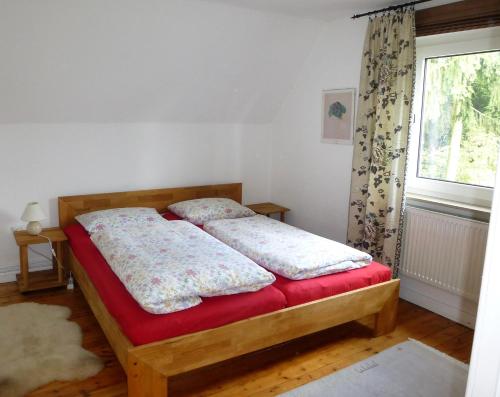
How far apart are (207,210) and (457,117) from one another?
6.96 ft

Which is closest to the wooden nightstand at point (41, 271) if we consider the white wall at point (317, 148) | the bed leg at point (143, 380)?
the bed leg at point (143, 380)

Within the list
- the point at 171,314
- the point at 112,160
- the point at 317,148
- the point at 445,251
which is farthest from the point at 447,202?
the point at 112,160

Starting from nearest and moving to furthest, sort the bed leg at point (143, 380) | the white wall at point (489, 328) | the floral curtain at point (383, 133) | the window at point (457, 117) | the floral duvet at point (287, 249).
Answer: the white wall at point (489, 328) → the bed leg at point (143, 380) → the floral duvet at point (287, 249) → the window at point (457, 117) → the floral curtain at point (383, 133)

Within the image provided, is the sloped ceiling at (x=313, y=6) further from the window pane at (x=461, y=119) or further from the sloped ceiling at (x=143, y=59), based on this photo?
the window pane at (x=461, y=119)

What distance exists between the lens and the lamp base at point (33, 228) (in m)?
3.40

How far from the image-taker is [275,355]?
272 cm

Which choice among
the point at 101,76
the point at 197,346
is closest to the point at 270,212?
the point at 101,76

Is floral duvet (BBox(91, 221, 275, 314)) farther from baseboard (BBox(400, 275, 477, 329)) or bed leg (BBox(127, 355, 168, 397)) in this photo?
baseboard (BBox(400, 275, 477, 329))

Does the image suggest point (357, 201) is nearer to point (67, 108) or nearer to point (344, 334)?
point (344, 334)

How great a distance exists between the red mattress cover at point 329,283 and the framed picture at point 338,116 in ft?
4.37

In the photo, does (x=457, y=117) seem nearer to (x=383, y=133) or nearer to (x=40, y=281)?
(x=383, y=133)

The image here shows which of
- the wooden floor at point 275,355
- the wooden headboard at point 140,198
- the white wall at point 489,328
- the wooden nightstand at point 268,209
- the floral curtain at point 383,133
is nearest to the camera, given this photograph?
the white wall at point 489,328

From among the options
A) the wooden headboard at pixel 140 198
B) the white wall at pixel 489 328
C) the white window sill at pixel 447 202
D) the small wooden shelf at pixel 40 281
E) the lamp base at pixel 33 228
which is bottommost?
the small wooden shelf at pixel 40 281

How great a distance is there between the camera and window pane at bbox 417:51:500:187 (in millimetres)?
3070
